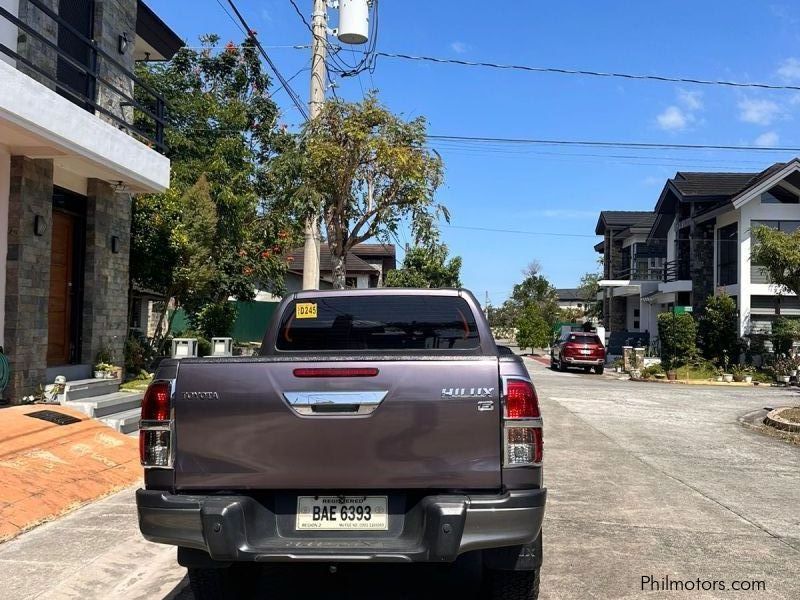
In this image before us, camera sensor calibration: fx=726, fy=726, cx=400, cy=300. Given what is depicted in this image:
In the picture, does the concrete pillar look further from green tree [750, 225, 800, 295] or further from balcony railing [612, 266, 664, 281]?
balcony railing [612, 266, 664, 281]

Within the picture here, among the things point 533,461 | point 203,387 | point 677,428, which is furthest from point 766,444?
point 203,387

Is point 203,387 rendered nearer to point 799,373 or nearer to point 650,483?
point 650,483

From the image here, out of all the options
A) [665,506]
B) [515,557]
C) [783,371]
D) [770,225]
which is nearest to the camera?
[515,557]

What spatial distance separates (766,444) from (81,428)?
9851 millimetres

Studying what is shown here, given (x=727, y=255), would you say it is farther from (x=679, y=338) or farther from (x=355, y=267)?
(x=355, y=267)

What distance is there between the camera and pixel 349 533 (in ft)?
11.5

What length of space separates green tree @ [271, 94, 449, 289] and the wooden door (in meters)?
4.52

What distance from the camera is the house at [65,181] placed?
9117mm

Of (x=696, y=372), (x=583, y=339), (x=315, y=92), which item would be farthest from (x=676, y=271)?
(x=315, y=92)

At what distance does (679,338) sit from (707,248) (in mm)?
8032

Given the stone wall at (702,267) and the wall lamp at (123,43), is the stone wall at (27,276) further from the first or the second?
the stone wall at (702,267)

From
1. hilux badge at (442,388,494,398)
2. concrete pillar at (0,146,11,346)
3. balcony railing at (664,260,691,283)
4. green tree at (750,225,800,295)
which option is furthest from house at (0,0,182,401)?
balcony railing at (664,260,691,283)

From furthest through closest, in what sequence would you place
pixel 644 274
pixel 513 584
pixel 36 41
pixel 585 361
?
pixel 644 274 → pixel 585 361 → pixel 36 41 → pixel 513 584

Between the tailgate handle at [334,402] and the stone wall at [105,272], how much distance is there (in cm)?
910
